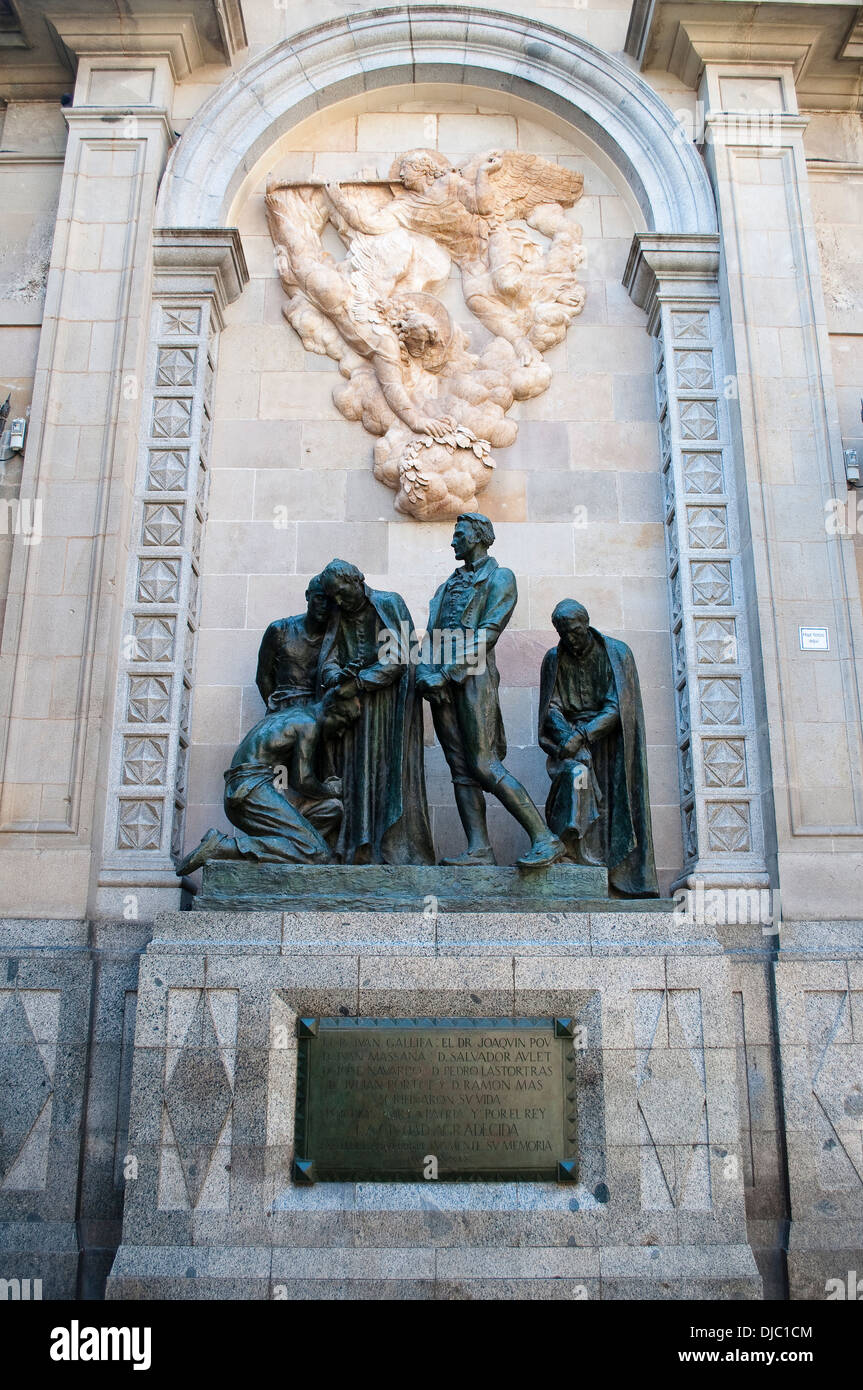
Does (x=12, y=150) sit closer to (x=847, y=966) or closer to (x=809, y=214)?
(x=809, y=214)

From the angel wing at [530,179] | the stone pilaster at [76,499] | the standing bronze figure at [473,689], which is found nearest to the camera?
the standing bronze figure at [473,689]

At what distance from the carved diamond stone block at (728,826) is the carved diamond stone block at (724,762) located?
0.18 metres

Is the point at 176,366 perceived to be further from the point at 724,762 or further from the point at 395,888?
the point at 724,762

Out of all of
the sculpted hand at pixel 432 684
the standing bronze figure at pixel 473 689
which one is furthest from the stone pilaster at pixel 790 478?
the sculpted hand at pixel 432 684

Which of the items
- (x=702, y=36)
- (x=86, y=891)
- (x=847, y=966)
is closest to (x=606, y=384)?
(x=702, y=36)

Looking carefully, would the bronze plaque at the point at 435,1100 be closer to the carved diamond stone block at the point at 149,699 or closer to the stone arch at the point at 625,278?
the stone arch at the point at 625,278

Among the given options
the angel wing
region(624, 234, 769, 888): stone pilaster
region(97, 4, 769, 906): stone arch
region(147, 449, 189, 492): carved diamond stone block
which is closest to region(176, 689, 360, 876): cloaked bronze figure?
region(97, 4, 769, 906): stone arch

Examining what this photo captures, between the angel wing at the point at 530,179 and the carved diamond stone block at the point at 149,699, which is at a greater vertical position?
the angel wing at the point at 530,179

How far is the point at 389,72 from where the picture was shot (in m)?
11.6

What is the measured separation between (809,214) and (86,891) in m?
8.51

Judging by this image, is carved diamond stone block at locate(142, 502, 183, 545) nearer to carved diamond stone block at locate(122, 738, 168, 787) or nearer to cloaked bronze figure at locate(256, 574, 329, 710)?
cloaked bronze figure at locate(256, 574, 329, 710)

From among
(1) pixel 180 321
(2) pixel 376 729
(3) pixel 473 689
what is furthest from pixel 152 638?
(1) pixel 180 321

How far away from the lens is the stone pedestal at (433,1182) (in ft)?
22.8

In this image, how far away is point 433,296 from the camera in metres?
11.2
